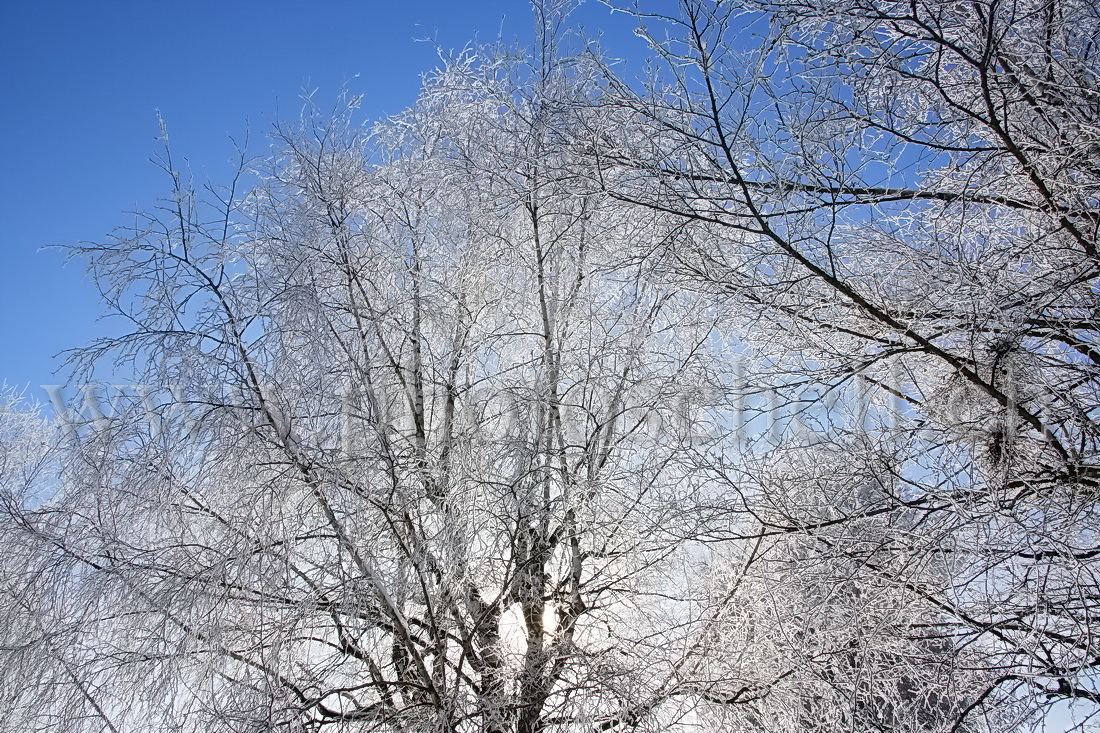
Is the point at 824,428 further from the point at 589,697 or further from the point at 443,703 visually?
the point at 443,703

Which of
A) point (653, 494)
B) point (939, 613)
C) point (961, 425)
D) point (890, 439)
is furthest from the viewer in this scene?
point (653, 494)

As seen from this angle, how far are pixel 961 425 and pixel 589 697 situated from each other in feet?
7.38

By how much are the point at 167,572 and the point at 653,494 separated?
2689mm

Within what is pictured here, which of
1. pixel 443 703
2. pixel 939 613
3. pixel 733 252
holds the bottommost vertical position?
pixel 443 703

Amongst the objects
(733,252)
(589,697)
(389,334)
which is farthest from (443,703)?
(733,252)

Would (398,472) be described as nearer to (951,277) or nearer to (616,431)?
(616,431)

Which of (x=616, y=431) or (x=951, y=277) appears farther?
(x=616, y=431)

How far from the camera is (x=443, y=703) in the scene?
363 centimetres

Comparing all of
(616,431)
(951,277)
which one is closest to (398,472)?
(616,431)

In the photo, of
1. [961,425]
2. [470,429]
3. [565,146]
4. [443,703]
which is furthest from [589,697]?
[565,146]

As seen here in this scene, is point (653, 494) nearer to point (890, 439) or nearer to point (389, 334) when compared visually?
point (890, 439)

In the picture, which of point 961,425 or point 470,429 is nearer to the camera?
point 961,425

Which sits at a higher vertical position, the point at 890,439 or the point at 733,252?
the point at 733,252

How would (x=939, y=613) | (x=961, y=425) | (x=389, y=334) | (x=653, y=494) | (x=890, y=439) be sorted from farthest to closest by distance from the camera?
1. (x=389, y=334)
2. (x=653, y=494)
3. (x=939, y=613)
4. (x=890, y=439)
5. (x=961, y=425)
